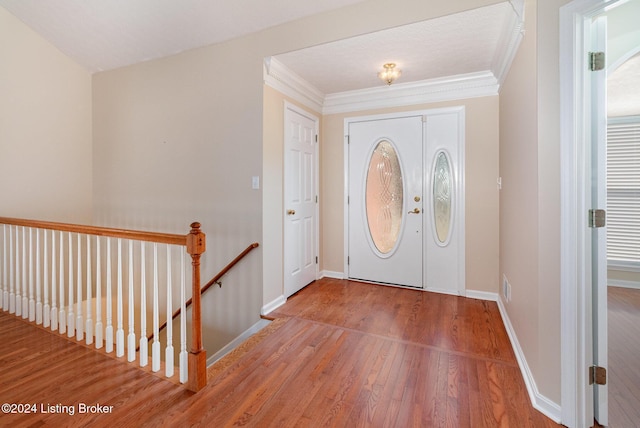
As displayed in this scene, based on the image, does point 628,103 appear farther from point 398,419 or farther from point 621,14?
point 398,419

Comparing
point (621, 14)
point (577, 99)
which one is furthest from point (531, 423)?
point (621, 14)

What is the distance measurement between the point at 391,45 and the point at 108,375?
10.6 ft

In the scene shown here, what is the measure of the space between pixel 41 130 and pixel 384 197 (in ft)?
13.6

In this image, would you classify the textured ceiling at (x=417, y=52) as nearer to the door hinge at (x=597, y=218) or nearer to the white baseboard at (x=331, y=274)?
the door hinge at (x=597, y=218)

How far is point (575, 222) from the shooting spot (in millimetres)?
1476

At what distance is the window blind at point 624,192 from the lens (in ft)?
11.3

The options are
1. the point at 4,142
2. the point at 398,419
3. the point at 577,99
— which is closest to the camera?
the point at 577,99

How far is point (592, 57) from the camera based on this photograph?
1.47m

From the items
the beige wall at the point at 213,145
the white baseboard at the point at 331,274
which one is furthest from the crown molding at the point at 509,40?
the white baseboard at the point at 331,274

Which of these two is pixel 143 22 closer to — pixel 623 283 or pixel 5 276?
pixel 5 276

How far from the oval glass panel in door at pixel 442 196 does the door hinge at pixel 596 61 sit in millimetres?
1921

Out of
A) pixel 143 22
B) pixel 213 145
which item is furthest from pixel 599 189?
pixel 143 22

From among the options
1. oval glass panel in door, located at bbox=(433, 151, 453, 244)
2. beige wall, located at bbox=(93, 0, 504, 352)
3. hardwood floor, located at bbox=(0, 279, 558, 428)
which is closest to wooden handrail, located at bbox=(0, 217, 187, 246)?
hardwood floor, located at bbox=(0, 279, 558, 428)

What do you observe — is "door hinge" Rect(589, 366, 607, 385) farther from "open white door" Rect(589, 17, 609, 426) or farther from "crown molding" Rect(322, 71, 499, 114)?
"crown molding" Rect(322, 71, 499, 114)
